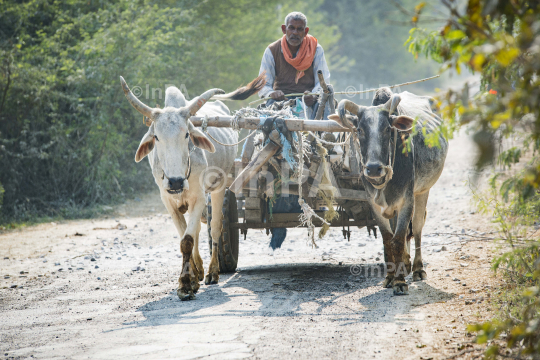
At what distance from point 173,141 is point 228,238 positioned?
1.77m

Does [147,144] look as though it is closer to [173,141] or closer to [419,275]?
[173,141]

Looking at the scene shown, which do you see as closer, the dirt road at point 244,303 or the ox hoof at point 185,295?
the dirt road at point 244,303

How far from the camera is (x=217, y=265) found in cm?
591

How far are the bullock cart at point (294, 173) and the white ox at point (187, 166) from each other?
0.23m

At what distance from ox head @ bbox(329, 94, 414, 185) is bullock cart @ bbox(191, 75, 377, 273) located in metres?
0.15

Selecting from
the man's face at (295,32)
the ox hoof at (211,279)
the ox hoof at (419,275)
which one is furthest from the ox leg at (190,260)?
the man's face at (295,32)

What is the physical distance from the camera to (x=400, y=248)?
5.12m

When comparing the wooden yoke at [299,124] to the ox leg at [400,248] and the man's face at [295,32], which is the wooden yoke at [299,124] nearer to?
the ox leg at [400,248]

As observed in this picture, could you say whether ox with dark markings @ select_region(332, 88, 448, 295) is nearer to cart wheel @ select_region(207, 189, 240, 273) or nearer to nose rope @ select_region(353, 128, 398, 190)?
nose rope @ select_region(353, 128, 398, 190)

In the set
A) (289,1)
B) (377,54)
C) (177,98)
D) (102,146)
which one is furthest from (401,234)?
(377,54)

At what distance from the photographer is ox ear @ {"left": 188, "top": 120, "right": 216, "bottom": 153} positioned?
509 cm

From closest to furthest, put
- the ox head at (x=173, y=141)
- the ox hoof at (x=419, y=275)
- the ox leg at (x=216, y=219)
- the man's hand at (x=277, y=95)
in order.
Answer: the ox head at (x=173, y=141), the ox hoof at (x=419, y=275), the ox leg at (x=216, y=219), the man's hand at (x=277, y=95)

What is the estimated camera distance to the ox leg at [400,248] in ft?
16.3

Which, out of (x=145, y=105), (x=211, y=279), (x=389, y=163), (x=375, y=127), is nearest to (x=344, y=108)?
(x=375, y=127)
